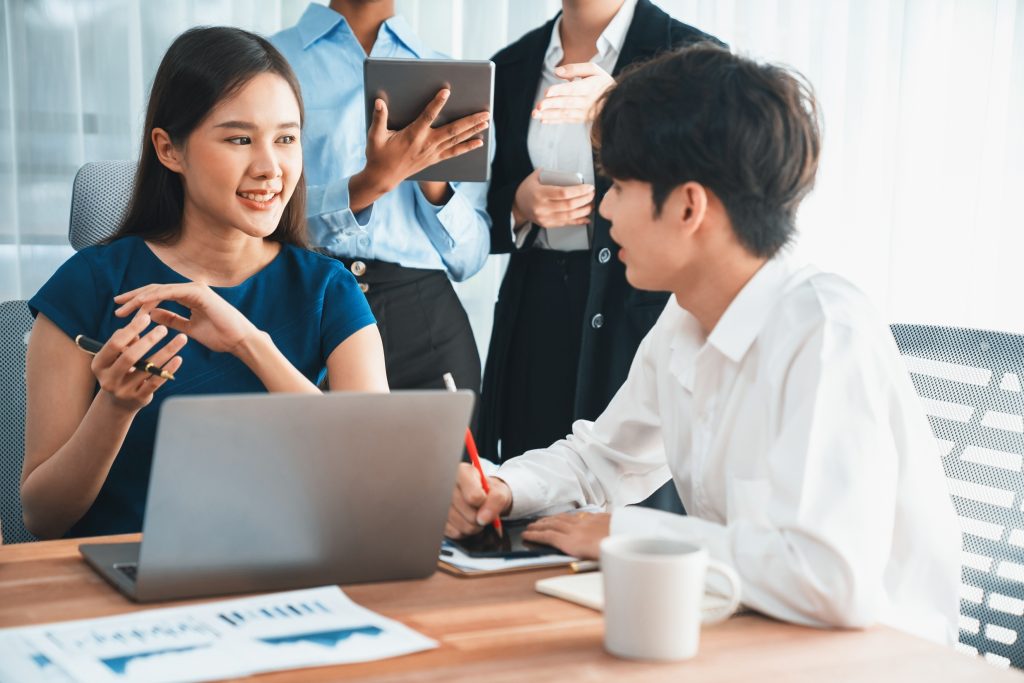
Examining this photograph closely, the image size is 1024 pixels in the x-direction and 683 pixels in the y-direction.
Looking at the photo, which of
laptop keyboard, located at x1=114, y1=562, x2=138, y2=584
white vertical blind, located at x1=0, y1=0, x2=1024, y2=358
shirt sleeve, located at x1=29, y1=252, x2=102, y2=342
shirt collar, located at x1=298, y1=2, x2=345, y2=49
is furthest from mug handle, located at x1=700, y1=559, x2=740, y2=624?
white vertical blind, located at x1=0, y1=0, x2=1024, y2=358

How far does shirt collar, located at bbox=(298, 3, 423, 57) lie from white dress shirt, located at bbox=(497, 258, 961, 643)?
1.08 meters

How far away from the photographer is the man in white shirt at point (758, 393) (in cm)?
105

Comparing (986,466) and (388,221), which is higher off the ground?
(388,221)

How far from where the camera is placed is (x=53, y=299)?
162 cm

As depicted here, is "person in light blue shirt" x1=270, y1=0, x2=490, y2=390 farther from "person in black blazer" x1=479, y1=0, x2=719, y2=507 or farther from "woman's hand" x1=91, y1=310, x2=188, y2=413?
"woman's hand" x1=91, y1=310, x2=188, y2=413

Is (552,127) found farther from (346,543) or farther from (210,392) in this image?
(346,543)

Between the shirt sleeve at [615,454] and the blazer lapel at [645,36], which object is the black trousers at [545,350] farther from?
the shirt sleeve at [615,454]

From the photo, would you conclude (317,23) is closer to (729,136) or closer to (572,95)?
(572,95)

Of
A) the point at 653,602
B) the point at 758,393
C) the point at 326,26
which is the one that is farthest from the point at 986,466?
the point at 326,26

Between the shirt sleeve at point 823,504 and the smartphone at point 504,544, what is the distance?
0.15 meters

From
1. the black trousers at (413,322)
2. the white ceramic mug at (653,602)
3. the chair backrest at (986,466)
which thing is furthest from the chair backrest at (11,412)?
the chair backrest at (986,466)

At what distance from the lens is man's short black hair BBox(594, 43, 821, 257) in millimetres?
1230

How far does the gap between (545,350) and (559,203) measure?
0.99 feet

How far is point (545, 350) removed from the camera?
222cm
